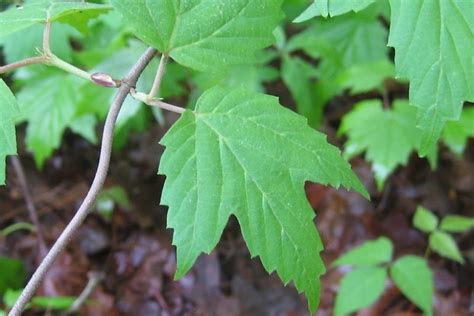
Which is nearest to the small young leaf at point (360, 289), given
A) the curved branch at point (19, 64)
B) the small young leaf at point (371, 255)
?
the small young leaf at point (371, 255)

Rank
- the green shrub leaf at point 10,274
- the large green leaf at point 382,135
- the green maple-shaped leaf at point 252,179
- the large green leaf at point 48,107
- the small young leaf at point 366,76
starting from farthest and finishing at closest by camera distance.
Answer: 1. the green shrub leaf at point 10,274
2. the large green leaf at point 48,107
3. the small young leaf at point 366,76
4. the large green leaf at point 382,135
5. the green maple-shaped leaf at point 252,179

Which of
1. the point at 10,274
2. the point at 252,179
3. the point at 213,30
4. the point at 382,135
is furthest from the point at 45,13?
the point at 10,274

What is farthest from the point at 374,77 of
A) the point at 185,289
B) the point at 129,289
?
the point at 129,289

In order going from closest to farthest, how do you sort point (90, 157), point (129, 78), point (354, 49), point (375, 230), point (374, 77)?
point (129, 78)
point (374, 77)
point (354, 49)
point (375, 230)
point (90, 157)

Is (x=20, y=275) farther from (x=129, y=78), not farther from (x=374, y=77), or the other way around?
(x=129, y=78)

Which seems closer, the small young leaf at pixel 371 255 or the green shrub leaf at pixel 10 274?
the small young leaf at pixel 371 255

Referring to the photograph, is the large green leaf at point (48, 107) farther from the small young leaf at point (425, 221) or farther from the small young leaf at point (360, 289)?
the small young leaf at point (425, 221)
